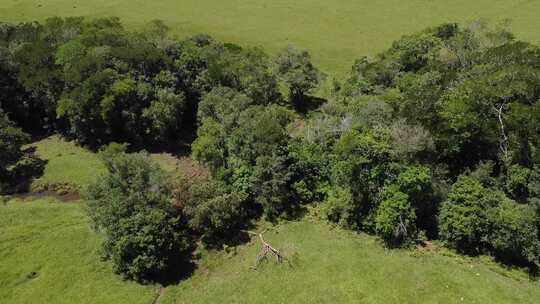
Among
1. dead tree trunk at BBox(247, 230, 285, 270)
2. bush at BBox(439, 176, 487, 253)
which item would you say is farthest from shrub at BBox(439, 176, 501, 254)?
dead tree trunk at BBox(247, 230, 285, 270)

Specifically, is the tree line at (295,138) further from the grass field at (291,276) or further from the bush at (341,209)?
the grass field at (291,276)

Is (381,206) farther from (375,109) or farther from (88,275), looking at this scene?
(88,275)

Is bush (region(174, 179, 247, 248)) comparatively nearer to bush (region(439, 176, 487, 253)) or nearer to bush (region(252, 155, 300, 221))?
bush (region(252, 155, 300, 221))

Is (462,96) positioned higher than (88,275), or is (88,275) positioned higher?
(462,96)

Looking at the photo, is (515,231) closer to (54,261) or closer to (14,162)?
(54,261)

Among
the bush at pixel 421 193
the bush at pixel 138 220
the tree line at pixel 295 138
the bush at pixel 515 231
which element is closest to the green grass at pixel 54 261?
the bush at pixel 138 220

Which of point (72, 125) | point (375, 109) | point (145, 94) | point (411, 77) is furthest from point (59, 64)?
point (411, 77)
